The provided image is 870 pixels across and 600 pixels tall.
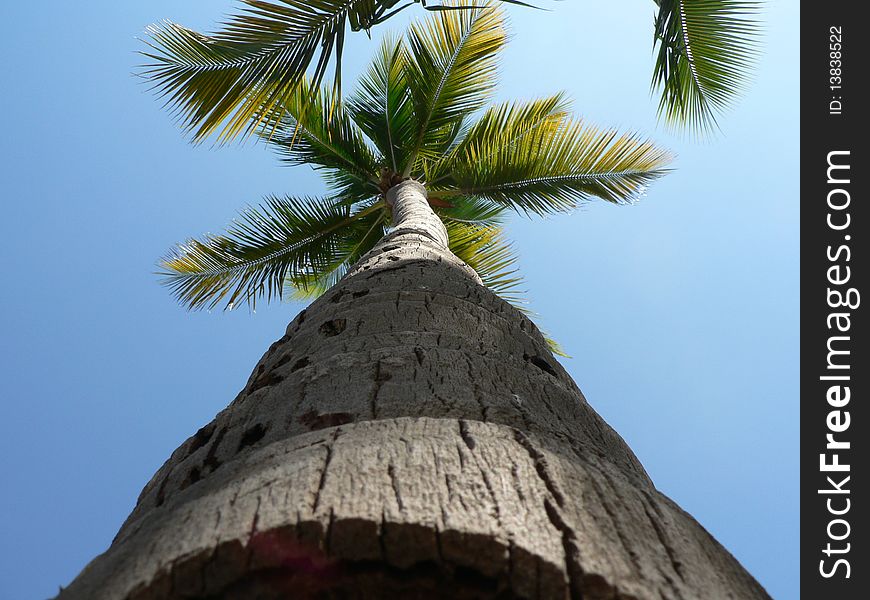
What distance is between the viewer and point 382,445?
1.28 m

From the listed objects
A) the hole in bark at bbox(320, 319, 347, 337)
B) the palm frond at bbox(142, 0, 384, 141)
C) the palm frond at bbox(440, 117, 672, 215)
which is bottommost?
the hole in bark at bbox(320, 319, 347, 337)

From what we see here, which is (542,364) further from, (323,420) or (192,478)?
(192,478)

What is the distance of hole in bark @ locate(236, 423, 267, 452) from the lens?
1562 millimetres

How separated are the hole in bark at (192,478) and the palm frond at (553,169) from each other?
22.4 feet

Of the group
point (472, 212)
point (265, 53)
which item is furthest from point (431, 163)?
point (265, 53)

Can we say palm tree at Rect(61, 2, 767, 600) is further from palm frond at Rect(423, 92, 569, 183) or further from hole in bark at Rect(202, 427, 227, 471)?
palm frond at Rect(423, 92, 569, 183)

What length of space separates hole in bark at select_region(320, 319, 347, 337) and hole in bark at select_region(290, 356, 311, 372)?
8.3 inches

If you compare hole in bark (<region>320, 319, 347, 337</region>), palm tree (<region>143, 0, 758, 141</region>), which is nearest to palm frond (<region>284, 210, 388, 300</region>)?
palm tree (<region>143, 0, 758, 141</region>)

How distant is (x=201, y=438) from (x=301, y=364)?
0.40m

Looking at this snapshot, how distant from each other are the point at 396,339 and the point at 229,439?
1.98 ft

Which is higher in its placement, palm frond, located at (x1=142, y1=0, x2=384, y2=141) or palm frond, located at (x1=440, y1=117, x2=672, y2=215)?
Answer: palm frond, located at (x1=440, y1=117, x2=672, y2=215)

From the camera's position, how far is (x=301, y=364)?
206 cm
